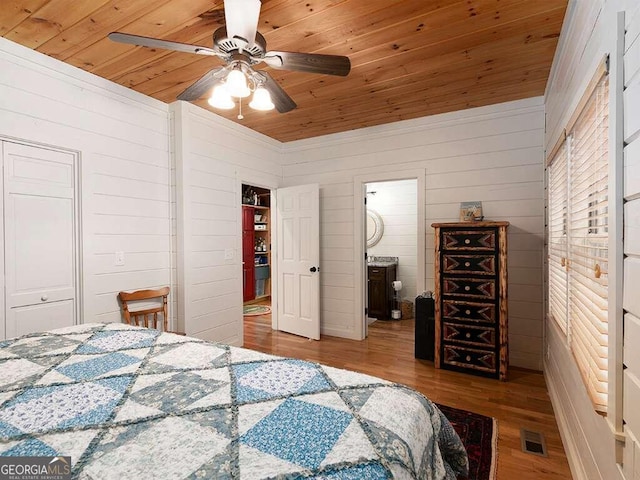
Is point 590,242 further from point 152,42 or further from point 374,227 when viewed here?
point 374,227

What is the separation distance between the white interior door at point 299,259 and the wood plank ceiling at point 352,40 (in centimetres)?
140

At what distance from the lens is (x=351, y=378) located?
1.24 metres

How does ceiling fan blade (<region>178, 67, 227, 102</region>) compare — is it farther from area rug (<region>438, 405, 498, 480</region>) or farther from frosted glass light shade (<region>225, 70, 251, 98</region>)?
area rug (<region>438, 405, 498, 480</region>)

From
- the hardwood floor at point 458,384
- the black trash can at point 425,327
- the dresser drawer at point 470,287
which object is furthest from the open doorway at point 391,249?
the dresser drawer at point 470,287

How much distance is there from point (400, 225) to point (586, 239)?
4.03m

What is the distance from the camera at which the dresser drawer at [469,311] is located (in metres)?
2.96

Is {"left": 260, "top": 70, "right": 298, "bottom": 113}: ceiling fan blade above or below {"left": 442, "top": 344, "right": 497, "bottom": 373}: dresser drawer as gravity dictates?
above

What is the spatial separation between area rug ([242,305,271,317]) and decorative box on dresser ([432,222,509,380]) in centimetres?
331

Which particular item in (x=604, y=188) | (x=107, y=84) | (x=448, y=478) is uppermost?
(x=107, y=84)

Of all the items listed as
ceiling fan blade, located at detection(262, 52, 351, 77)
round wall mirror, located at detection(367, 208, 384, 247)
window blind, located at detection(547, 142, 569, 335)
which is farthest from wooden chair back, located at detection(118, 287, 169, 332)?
round wall mirror, located at detection(367, 208, 384, 247)

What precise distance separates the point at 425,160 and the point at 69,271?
11.5 feet

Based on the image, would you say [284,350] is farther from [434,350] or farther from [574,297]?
[574,297]

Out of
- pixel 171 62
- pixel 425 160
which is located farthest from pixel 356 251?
pixel 171 62

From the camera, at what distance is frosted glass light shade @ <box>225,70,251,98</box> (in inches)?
66.7
